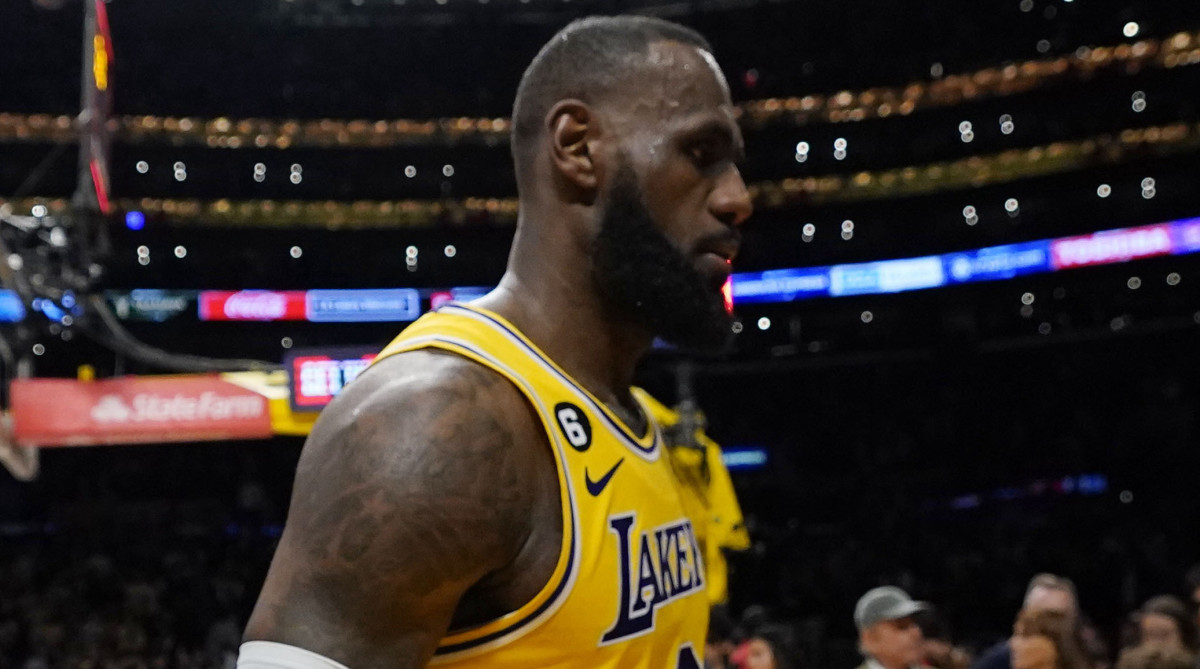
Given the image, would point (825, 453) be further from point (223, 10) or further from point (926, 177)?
point (223, 10)

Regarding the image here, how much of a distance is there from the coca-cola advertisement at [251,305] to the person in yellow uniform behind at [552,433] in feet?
77.4

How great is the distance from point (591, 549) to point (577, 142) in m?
0.55

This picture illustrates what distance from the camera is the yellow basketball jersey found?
4.45 feet

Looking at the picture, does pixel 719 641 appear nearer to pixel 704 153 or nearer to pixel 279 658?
pixel 704 153

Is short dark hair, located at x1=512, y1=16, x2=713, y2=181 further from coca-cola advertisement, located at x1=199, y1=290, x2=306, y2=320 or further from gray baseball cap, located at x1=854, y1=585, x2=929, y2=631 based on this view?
coca-cola advertisement, located at x1=199, y1=290, x2=306, y2=320

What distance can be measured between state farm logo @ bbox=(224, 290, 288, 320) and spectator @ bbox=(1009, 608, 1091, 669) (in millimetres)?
21656

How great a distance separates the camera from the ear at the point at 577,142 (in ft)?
5.21

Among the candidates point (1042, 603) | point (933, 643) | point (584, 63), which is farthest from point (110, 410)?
point (584, 63)

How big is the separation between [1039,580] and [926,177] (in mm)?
21168

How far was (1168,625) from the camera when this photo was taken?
17.4 feet

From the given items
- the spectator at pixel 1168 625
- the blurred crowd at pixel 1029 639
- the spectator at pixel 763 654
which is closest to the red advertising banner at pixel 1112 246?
the blurred crowd at pixel 1029 639

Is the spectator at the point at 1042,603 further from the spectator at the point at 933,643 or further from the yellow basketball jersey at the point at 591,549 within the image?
the yellow basketball jersey at the point at 591,549

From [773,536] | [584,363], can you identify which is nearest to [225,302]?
[773,536]

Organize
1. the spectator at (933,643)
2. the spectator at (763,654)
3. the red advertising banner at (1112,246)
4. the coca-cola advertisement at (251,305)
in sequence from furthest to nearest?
1. the coca-cola advertisement at (251,305)
2. the red advertising banner at (1112,246)
3. the spectator at (763,654)
4. the spectator at (933,643)
